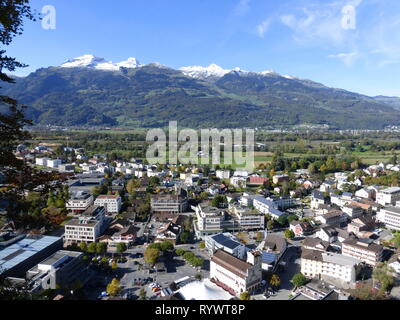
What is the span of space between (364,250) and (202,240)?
5336 mm

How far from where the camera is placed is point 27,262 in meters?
7.80

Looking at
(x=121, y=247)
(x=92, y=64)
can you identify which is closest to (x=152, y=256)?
(x=121, y=247)

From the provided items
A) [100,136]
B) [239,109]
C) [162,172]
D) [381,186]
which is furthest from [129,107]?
[381,186]

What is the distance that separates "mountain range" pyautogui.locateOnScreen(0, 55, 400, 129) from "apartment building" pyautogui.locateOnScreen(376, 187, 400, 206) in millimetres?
43859

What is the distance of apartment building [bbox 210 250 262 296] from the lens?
732 cm

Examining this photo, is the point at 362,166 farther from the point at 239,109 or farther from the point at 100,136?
the point at 239,109

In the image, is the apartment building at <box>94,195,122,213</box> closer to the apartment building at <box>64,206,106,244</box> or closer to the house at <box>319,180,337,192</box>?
the apartment building at <box>64,206,106,244</box>

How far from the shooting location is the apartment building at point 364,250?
8899 mm

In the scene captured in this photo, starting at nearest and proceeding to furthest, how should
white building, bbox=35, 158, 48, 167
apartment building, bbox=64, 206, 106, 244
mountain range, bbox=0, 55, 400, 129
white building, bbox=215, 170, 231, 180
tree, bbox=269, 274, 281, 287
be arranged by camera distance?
tree, bbox=269, 274, 281, 287 < apartment building, bbox=64, 206, 106, 244 < white building, bbox=215, 170, 231, 180 < white building, bbox=35, 158, 48, 167 < mountain range, bbox=0, 55, 400, 129

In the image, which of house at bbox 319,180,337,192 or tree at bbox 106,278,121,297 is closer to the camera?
tree at bbox 106,278,121,297

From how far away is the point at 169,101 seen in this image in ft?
239

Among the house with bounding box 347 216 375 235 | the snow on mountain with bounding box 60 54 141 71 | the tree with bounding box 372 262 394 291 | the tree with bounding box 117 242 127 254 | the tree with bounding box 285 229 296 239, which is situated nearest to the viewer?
the tree with bounding box 372 262 394 291

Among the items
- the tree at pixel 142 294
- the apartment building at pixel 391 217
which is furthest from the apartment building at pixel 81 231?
the apartment building at pixel 391 217
